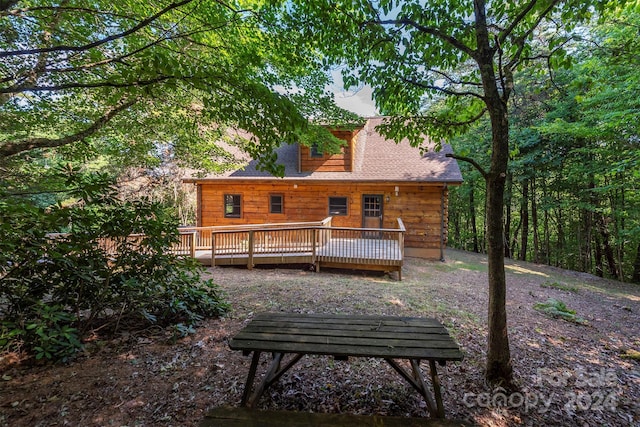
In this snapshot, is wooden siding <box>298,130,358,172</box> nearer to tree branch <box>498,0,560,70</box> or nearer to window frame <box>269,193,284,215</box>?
window frame <box>269,193,284,215</box>

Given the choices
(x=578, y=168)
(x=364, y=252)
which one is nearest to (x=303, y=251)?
(x=364, y=252)

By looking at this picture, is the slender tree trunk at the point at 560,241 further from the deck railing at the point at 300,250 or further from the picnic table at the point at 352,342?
the picnic table at the point at 352,342

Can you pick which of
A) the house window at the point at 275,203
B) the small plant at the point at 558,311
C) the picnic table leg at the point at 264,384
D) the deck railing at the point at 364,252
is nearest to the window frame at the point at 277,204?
the house window at the point at 275,203

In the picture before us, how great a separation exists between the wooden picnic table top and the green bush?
1.75m

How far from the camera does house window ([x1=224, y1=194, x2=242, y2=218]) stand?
1273 centimetres

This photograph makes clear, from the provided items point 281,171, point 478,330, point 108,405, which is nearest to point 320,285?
point 478,330

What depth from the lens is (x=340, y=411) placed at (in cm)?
233

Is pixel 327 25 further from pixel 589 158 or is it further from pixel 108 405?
pixel 589 158

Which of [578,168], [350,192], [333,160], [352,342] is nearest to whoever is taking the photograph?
[352,342]

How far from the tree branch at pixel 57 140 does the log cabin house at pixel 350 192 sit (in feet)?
17.9

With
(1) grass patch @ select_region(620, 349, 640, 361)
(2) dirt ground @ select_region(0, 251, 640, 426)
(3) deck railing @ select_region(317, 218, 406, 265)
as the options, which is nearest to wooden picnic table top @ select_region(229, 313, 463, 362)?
(2) dirt ground @ select_region(0, 251, 640, 426)

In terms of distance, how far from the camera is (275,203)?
491 inches

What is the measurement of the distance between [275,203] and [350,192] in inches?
142

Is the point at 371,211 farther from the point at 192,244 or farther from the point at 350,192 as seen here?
the point at 192,244
